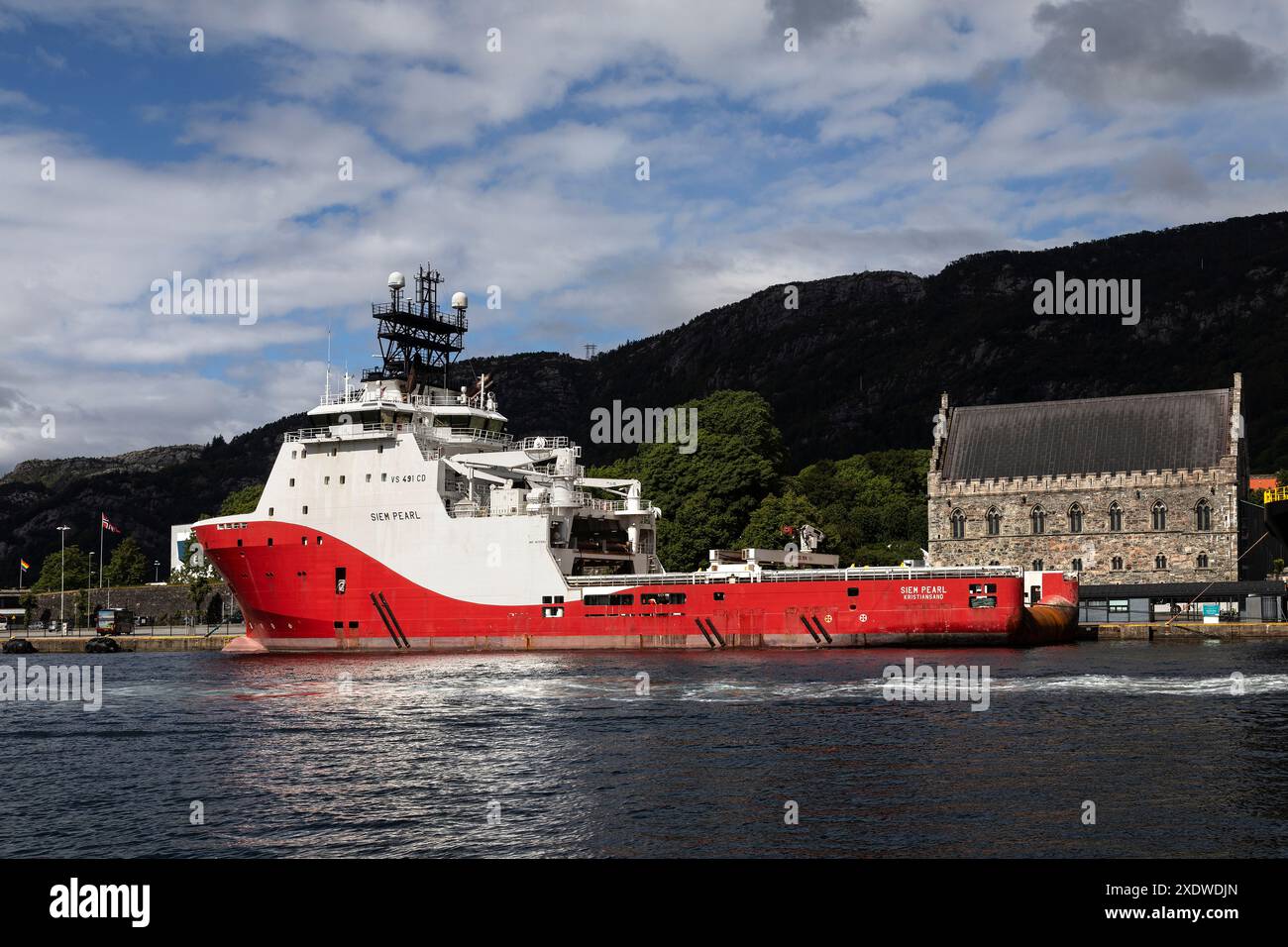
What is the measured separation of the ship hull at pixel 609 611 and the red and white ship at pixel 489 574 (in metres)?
0.07

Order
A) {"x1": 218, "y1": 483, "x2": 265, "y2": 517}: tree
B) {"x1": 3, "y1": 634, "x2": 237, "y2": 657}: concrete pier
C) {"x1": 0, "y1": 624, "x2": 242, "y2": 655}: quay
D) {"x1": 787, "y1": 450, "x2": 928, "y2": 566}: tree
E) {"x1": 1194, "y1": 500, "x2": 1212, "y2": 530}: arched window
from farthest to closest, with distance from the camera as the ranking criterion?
{"x1": 218, "y1": 483, "x2": 265, "y2": 517}: tree → {"x1": 787, "y1": 450, "x2": 928, "y2": 566}: tree → {"x1": 0, "y1": 624, "x2": 242, "y2": 655}: quay → {"x1": 3, "y1": 634, "x2": 237, "y2": 657}: concrete pier → {"x1": 1194, "y1": 500, "x2": 1212, "y2": 530}: arched window

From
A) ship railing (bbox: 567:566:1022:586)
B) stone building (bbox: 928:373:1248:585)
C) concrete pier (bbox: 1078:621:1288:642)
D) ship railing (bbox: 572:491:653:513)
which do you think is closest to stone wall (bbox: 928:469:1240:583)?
stone building (bbox: 928:373:1248:585)

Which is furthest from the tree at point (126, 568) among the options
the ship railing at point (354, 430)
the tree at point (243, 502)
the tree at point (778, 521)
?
the ship railing at point (354, 430)

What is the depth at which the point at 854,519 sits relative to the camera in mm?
97875

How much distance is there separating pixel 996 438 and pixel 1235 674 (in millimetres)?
47837

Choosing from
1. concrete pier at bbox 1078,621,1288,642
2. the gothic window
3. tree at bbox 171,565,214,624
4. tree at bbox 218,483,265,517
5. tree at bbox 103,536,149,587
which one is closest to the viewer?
concrete pier at bbox 1078,621,1288,642

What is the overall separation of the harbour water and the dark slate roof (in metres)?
42.9

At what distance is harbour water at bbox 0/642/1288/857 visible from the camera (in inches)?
689

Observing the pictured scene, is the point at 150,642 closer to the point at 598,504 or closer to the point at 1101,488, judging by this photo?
the point at 598,504

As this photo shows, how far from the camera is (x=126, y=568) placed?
139 metres

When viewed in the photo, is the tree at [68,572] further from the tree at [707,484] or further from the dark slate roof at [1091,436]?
the dark slate roof at [1091,436]

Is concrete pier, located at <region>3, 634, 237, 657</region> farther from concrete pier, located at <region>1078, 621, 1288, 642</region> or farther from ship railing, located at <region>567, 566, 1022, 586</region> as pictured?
concrete pier, located at <region>1078, 621, 1288, 642</region>
